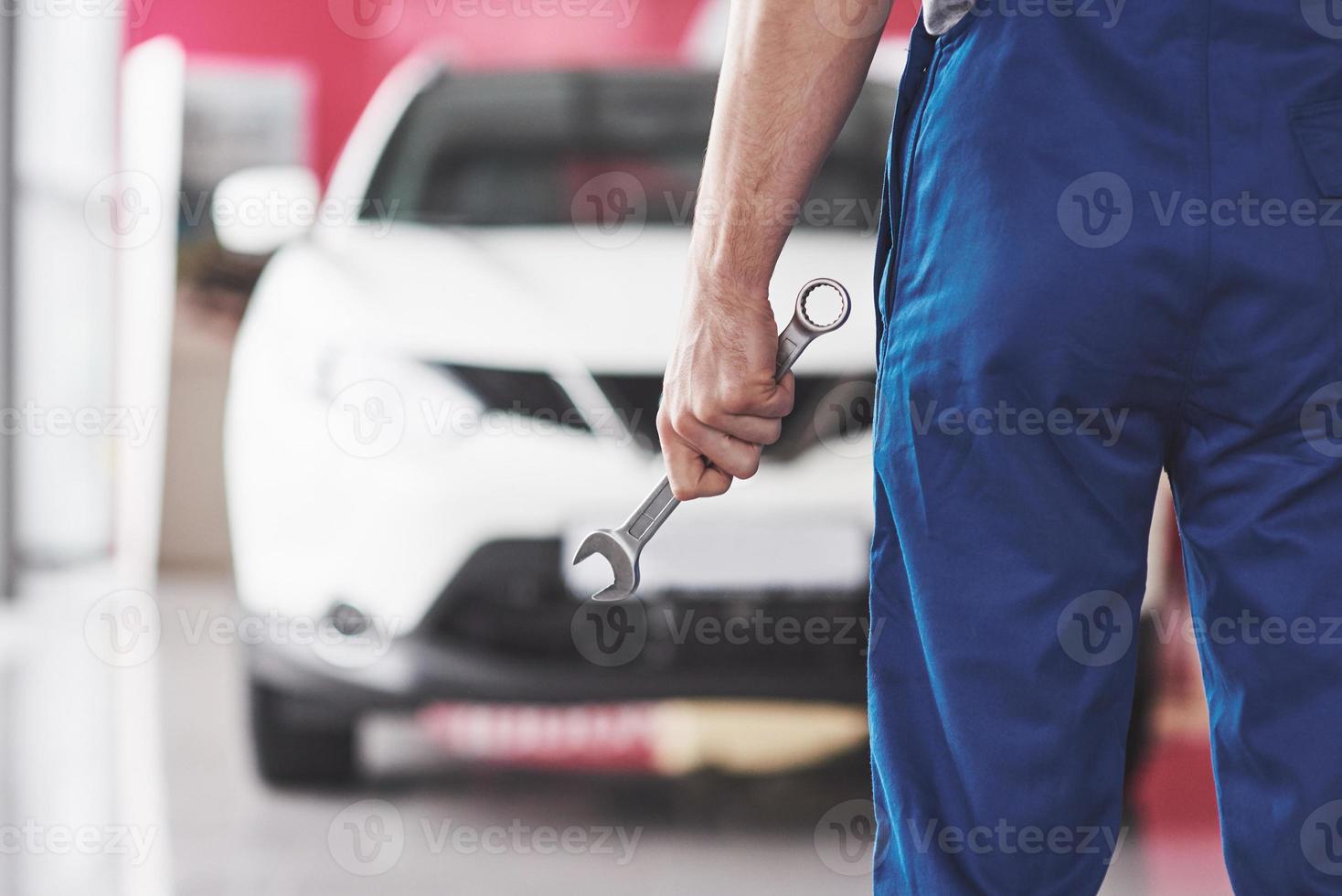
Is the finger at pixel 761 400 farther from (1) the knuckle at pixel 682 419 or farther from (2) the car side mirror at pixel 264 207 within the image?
(2) the car side mirror at pixel 264 207

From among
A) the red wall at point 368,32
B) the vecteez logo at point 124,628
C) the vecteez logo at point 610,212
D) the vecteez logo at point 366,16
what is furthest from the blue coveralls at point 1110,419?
the vecteez logo at point 366,16

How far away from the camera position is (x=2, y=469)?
430cm

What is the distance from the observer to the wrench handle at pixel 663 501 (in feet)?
3.04

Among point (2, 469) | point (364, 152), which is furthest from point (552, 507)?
point (2, 469)

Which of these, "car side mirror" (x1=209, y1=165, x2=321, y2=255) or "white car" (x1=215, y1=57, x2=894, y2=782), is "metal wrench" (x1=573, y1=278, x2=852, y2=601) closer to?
"white car" (x1=215, y1=57, x2=894, y2=782)

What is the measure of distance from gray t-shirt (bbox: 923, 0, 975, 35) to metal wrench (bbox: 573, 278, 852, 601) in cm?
20

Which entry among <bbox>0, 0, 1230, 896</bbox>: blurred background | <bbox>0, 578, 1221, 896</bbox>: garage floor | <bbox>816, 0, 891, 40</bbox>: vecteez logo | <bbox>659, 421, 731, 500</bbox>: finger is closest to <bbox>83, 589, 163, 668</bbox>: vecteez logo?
<bbox>0, 0, 1230, 896</bbox>: blurred background

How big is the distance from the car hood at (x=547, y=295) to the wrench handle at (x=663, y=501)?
109 cm

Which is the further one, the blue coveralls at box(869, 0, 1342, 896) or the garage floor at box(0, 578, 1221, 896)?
the garage floor at box(0, 578, 1221, 896)

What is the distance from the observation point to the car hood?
2.15 m

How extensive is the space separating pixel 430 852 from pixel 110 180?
A: 12.7 ft

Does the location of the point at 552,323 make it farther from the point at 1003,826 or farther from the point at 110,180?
the point at 110,180

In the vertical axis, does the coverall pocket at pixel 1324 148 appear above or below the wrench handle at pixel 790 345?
above

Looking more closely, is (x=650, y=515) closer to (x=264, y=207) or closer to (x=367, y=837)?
(x=367, y=837)
